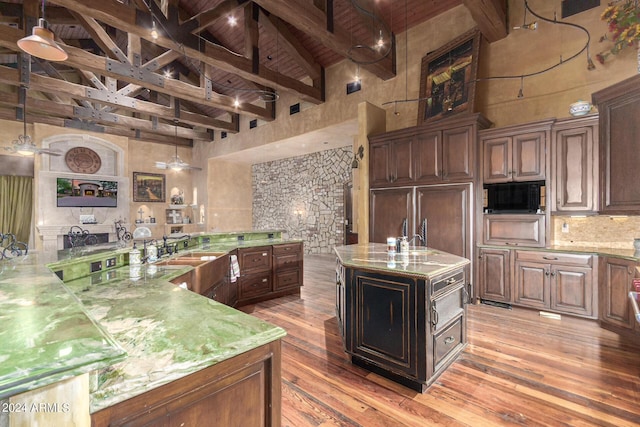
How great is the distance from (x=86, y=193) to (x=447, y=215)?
9.98 metres

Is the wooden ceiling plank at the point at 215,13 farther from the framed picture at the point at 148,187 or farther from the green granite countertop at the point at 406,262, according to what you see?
the framed picture at the point at 148,187

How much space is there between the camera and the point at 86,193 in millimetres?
8836

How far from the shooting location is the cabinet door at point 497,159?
13.0ft

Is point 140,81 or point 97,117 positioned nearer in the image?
point 140,81

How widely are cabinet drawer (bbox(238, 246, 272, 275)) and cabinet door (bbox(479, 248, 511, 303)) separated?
121 inches

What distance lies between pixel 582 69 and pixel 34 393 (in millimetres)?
5623

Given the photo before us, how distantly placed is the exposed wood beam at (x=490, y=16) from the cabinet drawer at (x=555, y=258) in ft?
10.3

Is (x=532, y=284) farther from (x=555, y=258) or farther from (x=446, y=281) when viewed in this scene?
(x=446, y=281)

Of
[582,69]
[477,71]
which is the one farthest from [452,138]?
[582,69]

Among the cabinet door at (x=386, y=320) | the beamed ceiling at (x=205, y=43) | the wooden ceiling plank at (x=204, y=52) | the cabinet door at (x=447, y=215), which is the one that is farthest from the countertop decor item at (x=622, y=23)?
the wooden ceiling plank at (x=204, y=52)

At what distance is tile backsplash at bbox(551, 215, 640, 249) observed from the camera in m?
3.53

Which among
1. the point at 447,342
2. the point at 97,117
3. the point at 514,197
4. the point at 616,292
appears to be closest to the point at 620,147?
the point at 514,197

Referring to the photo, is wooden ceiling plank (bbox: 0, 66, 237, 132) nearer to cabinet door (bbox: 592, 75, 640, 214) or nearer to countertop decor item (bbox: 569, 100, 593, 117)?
countertop decor item (bbox: 569, 100, 593, 117)

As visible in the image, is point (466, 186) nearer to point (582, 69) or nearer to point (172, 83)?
point (582, 69)
